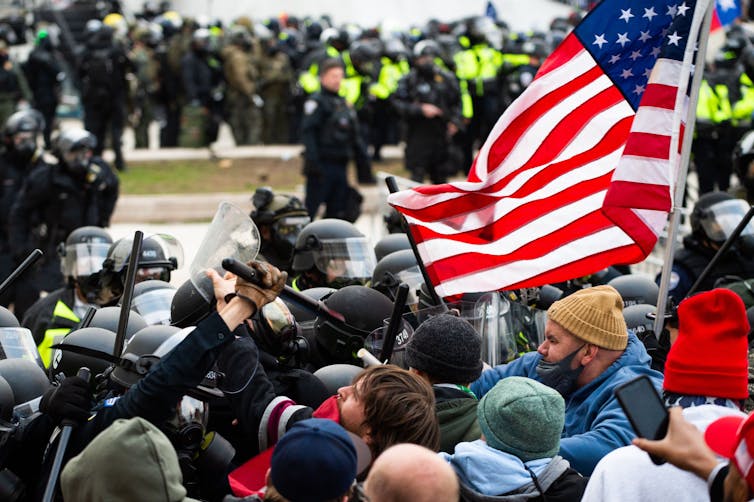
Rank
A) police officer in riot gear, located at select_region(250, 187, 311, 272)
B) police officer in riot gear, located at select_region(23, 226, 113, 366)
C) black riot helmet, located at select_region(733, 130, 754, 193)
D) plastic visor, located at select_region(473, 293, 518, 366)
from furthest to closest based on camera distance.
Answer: black riot helmet, located at select_region(733, 130, 754, 193), police officer in riot gear, located at select_region(250, 187, 311, 272), police officer in riot gear, located at select_region(23, 226, 113, 366), plastic visor, located at select_region(473, 293, 518, 366)

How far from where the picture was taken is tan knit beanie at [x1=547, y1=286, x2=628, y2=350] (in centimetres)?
471

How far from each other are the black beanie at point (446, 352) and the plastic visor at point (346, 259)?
93.4 inches

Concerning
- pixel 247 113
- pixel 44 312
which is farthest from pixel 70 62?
pixel 44 312

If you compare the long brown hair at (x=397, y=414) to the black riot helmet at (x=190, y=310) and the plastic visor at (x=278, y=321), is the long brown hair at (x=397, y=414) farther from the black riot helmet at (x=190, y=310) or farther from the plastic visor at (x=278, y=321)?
the black riot helmet at (x=190, y=310)

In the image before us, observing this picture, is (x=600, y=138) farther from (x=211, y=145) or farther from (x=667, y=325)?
(x=211, y=145)

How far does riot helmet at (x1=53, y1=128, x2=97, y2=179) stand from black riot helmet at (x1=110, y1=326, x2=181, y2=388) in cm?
571

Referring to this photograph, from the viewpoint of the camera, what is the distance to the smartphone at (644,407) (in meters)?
3.06

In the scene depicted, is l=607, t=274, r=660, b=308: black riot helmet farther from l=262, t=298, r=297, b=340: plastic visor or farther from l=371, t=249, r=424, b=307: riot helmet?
l=262, t=298, r=297, b=340: plastic visor

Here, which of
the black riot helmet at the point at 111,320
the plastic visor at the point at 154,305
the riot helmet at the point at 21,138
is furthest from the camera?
the riot helmet at the point at 21,138

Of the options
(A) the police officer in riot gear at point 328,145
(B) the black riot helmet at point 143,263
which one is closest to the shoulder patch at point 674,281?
(B) the black riot helmet at point 143,263

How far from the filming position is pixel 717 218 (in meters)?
7.41

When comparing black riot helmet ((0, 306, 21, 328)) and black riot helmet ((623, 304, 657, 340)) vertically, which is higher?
black riot helmet ((623, 304, 657, 340))

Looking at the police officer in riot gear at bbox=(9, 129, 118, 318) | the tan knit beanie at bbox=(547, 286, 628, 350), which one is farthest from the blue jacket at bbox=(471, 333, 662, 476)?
the police officer in riot gear at bbox=(9, 129, 118, 318)

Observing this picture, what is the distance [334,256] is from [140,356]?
8.34ft
